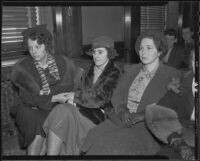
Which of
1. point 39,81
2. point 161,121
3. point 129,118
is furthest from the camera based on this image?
point 39,81

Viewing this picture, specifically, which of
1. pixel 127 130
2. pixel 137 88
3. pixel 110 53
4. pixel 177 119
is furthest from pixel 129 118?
pixel 110 53

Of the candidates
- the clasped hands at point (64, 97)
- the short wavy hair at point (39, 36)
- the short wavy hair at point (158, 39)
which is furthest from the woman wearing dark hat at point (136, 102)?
the short wavy hair at point (39, 36)

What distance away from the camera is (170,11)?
159 cm

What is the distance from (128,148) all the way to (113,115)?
9.4 inches

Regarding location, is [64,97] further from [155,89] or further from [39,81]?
[155,89]

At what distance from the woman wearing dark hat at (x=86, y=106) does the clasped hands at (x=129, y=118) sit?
11 cm

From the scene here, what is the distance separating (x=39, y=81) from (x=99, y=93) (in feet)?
1.31

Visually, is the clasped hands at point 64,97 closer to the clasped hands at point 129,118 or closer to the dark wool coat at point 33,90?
the dark wool coat at point 33,90

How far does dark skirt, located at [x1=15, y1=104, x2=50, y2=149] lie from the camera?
1962 millimetres

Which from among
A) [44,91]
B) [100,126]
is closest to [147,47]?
[100,126]

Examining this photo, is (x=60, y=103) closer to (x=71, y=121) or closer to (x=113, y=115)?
(x=71, y=121)

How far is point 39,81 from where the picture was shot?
75.5 inches

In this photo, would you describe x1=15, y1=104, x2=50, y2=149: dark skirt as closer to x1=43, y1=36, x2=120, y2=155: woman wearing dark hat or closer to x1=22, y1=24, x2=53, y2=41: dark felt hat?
x1=43, y1=36, x2=120, y2=155: woman wearing dark hat

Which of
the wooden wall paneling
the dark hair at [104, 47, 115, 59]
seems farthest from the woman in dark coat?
the wooden wall paneling
